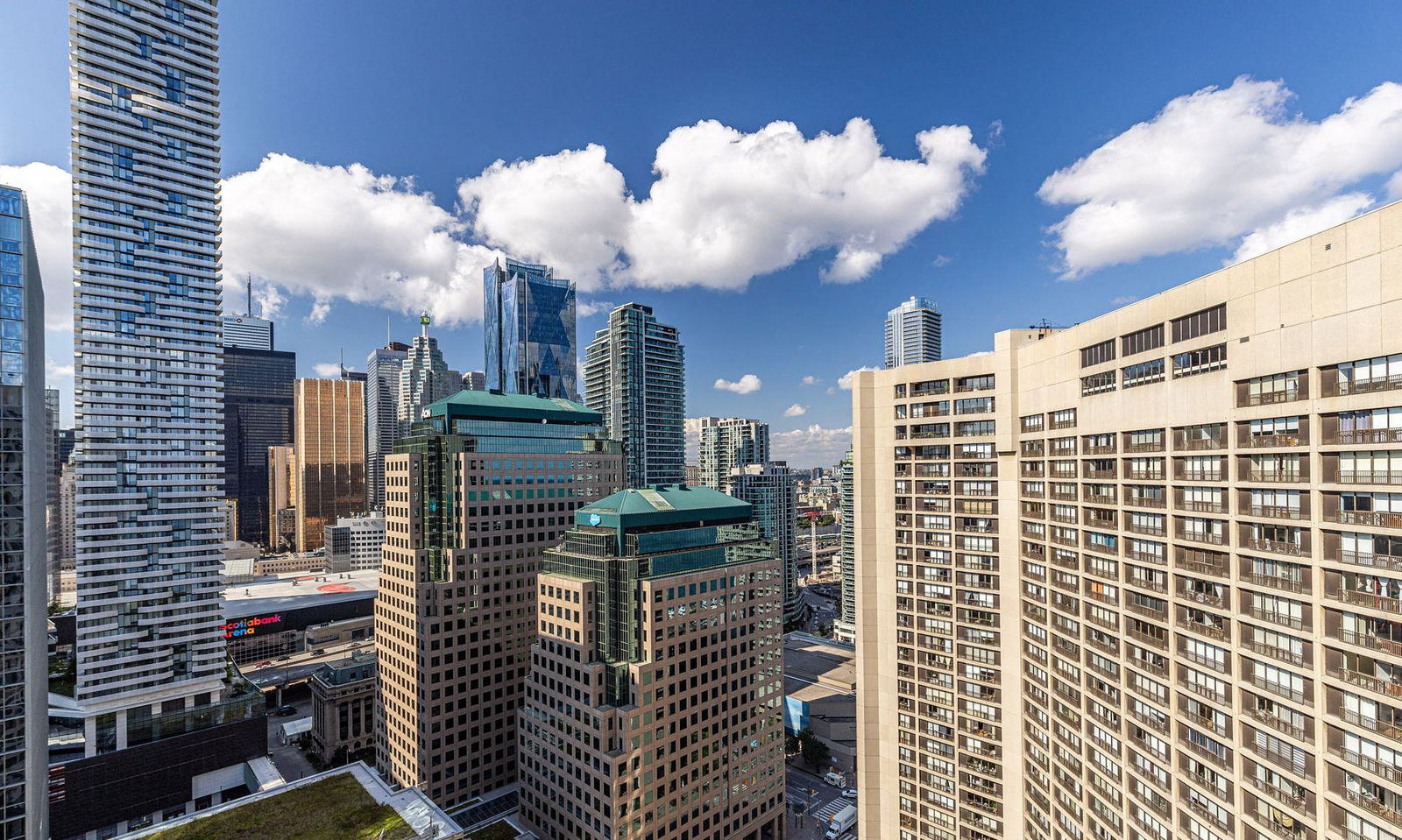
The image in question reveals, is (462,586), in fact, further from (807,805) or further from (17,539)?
(807,805)

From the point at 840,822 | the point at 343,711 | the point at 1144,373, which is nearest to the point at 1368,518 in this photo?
the point at 1144,373

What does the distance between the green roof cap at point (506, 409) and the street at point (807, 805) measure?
279 ft

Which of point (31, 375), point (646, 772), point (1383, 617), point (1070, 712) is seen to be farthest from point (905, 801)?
point (31, 375)

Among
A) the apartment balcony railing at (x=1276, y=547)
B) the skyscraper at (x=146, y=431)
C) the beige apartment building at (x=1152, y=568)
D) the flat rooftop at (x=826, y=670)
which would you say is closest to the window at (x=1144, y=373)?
the beige apartment building at (x=1152, y=568)

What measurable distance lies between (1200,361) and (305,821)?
110 meters

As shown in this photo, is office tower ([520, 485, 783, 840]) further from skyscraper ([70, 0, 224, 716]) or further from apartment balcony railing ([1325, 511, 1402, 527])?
skyscraper ([70, 0, 224, 716])

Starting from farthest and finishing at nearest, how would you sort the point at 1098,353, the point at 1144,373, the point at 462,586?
the point at 462,586 → the point at 1098,353 → the point at 1144,373

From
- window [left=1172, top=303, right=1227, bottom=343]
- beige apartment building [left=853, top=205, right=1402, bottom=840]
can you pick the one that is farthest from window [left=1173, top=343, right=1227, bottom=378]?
window [left=1172, top=303, right=1227, bottom=343]

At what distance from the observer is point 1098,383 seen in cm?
5219

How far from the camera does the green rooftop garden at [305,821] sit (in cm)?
7469

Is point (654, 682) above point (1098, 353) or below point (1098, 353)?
below

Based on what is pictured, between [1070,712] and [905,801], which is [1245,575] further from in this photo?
[905,801]

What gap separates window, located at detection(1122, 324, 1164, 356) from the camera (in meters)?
45.5

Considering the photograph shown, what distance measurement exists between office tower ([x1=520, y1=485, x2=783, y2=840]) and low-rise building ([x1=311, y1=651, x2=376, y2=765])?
69878 mm
